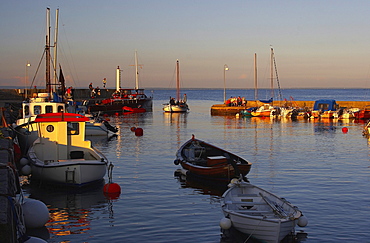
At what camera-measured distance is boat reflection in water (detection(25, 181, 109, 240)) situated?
1612 cm

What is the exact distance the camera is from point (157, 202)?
19.4 m

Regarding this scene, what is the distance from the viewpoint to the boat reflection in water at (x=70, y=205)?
635 inches

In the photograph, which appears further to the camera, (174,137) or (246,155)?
(174,137)

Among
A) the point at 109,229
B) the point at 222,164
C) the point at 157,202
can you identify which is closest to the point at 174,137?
the point at 222,164

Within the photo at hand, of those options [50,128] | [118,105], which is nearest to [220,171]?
[50,128]

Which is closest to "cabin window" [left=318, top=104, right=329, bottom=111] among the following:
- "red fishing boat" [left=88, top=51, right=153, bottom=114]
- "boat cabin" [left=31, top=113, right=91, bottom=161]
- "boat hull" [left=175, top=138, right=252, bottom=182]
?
"red fishing boat" [left=88, top=51, right=153, bottom=114]

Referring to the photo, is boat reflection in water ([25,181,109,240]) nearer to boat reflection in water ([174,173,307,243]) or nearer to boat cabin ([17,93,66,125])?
boat reflection in water ([174,173,307,243])

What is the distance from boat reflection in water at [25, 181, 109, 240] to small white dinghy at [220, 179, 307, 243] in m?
4.54

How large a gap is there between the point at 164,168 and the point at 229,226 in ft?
43.5

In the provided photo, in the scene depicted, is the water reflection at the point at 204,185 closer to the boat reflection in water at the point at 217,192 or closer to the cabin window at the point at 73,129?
the boat reflection in water at the point at 217,192

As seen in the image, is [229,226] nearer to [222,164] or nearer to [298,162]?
[222,164]

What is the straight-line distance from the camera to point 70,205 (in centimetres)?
1905

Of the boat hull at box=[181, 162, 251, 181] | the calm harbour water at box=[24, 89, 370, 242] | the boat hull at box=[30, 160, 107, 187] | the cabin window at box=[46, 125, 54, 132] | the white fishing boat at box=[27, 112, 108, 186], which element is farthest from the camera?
the cabin window at box=[46, 125, 54, 132]

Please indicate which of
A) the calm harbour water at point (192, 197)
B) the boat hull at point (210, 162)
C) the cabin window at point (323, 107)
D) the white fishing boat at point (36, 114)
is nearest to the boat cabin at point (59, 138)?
the white fishing boat at point (36, 114)
